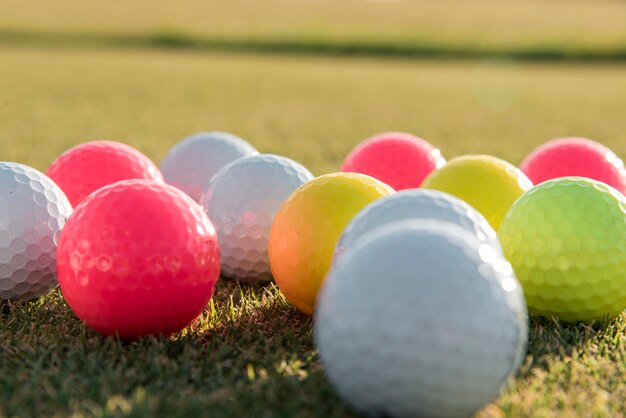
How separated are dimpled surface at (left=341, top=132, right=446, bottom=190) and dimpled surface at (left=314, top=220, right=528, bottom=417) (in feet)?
9.45

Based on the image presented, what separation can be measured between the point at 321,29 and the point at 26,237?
32149 mm

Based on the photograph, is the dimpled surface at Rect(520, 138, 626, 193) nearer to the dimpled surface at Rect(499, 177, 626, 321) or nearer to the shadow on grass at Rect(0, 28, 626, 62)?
the dimpled surface at Rect(499, 177, 626, 321)

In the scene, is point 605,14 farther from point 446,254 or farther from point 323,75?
point 446,254

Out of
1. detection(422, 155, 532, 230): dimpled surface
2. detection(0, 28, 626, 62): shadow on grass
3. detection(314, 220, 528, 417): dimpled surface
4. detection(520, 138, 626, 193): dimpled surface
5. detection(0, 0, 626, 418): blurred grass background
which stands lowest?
detection(0, 28, 626, 62): shadow on grass

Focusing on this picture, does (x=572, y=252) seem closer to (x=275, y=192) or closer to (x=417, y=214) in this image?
(x=417, y=214)

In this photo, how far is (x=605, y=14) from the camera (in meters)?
51.6

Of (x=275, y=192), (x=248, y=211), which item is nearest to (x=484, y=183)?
(x=275, y=192)

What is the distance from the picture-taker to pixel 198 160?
541 centimetres

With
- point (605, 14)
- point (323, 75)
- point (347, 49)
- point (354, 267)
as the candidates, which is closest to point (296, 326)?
point (354, 267)

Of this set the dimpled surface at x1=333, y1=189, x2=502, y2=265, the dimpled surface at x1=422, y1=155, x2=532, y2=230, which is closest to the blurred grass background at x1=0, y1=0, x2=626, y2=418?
the dimpled surface at x1=333, y1=189, x2=502, y2=265

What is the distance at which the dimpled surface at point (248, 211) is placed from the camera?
4098mm

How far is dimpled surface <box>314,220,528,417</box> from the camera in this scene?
7.43 feet

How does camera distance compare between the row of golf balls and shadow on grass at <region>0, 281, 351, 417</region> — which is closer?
shadow on grass at <region>0, 281, 351, 417</region>

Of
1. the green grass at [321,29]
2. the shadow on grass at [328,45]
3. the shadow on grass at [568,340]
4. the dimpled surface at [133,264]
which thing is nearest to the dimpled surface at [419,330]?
the shadow on grass at [568,340]
